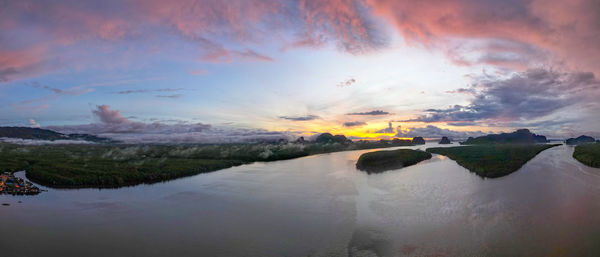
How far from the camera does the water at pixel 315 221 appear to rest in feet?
53.5

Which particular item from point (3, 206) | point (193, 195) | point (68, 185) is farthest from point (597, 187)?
point (68, 185)

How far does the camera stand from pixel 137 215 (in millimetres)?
25219

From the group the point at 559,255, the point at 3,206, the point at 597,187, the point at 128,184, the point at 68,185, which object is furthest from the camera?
the point at 128,184

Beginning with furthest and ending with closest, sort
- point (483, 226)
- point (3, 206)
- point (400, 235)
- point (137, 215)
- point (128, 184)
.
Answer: point (128, 184) → point (3, 206) → point (137, 215) → point (483, 226) → point (400, 235)

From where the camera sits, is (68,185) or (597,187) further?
(68,185)

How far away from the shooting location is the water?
642 inches

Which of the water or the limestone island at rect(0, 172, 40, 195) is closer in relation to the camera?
the water

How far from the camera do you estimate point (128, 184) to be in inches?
1612

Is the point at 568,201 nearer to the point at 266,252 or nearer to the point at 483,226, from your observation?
the point at 483,226

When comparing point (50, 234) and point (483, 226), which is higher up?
point (483, 226)

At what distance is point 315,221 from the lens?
845 inches

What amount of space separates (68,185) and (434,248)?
48.7 m

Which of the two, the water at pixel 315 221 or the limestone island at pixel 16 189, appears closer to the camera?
the water at pixel 315 221

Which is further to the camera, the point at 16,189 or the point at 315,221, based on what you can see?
the point at 16,189
